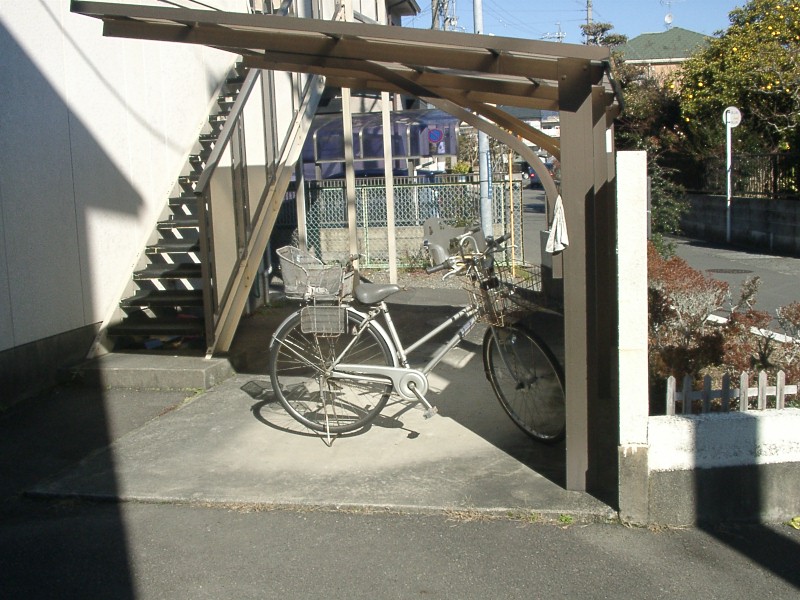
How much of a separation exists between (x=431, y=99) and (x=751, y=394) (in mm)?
2632

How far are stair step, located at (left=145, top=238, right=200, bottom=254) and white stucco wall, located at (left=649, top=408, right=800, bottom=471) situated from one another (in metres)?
5.79

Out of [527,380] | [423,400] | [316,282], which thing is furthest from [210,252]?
[527,380]

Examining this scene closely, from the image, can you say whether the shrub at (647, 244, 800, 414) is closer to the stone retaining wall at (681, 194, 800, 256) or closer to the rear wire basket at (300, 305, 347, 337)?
→ the rear wire basket at (300, 305, 347, 337)

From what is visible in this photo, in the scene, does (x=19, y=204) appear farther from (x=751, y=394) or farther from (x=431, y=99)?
(x=751, y=394)

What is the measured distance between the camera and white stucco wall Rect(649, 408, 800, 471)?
171 inches

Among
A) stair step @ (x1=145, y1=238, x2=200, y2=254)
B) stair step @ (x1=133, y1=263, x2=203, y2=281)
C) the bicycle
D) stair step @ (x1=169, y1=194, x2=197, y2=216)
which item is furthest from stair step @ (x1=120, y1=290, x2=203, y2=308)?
the bicycle

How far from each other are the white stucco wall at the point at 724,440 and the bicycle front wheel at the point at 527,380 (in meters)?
0.93

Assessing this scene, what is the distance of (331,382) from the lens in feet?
19.4

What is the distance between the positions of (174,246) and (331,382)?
12.3ft

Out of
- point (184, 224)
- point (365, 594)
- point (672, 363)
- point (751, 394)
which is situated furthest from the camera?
point (184, 224)

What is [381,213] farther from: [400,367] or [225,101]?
[400,367]

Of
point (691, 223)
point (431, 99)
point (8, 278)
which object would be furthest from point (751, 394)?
point (691, 223)

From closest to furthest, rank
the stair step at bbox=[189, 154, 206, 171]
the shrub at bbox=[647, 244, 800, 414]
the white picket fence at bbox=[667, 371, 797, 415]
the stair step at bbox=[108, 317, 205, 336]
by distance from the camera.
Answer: the white picket fence at bbox=[667, 371, 797, 415], the shrub at bbox=[647, 244, 800, 414], the stair step at bbox=[108, 317, 205, 336], the stair step at bbox=[189, 154, 206, 171]

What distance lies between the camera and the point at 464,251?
18.4 ft
